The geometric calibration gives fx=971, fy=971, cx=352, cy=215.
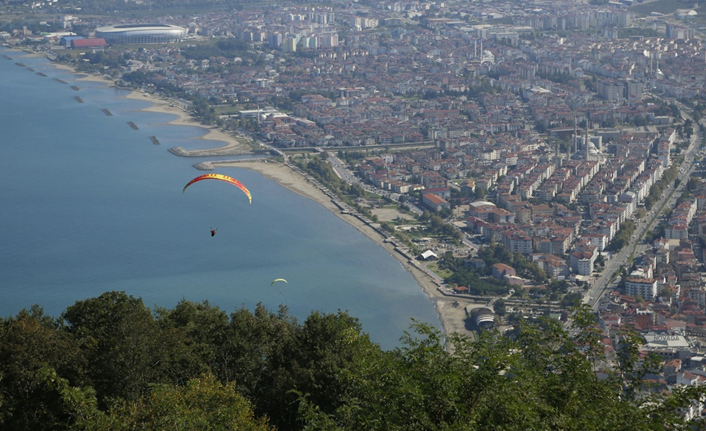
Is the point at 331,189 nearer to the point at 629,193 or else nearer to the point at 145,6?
the point at 629,193

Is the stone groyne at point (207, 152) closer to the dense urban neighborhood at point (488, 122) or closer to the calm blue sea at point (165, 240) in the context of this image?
the calm blue sea at point (165, 240)

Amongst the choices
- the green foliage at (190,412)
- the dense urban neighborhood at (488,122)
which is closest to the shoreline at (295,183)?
the dense urban neighborhood at (488,122)

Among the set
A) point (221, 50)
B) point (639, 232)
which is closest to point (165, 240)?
point (639, 232)

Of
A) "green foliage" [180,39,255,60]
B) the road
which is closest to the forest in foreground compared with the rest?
the road

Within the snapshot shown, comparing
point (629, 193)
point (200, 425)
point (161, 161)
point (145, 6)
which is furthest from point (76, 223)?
point (145, 6)

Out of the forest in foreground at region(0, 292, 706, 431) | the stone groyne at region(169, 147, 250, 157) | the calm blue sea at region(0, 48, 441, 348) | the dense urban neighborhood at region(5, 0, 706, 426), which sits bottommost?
the calm blue sea at region(0, 48, 441, 348)

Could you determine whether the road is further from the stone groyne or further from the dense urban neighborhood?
the stone groyne
